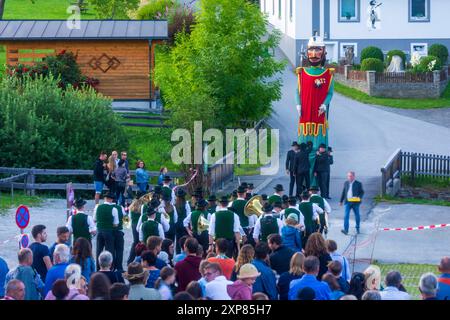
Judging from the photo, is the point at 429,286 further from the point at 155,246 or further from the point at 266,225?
the point at 266,225

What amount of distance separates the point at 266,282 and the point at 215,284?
126 centimetres

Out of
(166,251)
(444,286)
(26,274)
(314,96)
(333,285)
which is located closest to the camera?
(333,285)

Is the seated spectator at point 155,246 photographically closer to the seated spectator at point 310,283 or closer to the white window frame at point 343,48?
the seated spectator at point 310,283

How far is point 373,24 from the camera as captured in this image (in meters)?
54.1

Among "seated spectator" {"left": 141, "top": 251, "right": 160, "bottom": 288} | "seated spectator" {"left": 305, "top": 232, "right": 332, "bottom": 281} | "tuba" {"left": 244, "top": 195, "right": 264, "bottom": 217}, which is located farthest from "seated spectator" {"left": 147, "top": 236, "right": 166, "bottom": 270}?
"tuba" {"left": 244, "top": 195, "right": 264, "bottom": 217}

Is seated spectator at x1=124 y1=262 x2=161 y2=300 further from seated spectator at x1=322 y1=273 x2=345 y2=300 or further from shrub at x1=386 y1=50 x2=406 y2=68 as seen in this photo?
shrub at x1=386 y1=50 x2=406 y2=68

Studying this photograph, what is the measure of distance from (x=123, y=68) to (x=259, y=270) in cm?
2863

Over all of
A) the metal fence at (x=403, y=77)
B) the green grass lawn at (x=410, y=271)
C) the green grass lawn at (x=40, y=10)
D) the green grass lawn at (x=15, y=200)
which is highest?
the green grass lawn at (x=40, y=10)

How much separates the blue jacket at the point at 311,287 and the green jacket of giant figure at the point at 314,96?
50.6 ft

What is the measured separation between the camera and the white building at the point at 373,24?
176 ft

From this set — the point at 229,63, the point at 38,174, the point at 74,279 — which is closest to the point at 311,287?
the point at 74,279

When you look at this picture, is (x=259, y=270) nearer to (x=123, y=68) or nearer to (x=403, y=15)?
(x=123, y=68)

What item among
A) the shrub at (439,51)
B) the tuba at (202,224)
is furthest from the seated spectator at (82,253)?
the shrub at (439,51)
